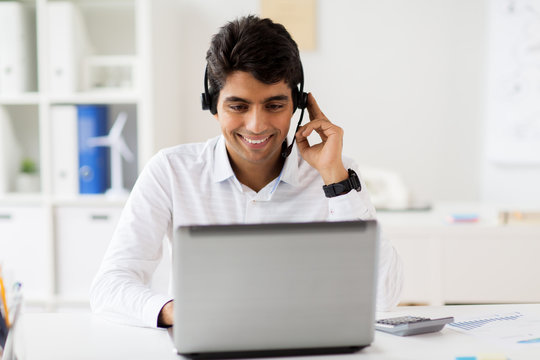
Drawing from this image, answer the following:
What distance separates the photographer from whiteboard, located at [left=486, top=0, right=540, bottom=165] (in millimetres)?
2551

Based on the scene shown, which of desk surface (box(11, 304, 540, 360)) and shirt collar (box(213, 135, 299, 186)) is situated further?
shirt collar (box(213, 135, 299, 186))

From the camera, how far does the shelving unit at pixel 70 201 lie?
241cm

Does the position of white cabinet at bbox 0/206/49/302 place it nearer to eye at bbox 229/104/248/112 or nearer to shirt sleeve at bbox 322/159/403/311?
eye at bbox 229/104/248/112

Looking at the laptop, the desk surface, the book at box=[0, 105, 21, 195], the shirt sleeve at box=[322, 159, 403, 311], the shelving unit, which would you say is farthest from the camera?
the book at box=[0, 105, 21, 195]

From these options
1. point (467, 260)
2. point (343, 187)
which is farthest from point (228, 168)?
point (467, 260)

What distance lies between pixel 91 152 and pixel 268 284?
1774 millimetres

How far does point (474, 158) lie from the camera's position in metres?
2.68

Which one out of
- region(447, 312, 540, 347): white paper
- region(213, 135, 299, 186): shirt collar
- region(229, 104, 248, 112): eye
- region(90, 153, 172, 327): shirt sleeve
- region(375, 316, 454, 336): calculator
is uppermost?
region(229, 104, 248, 112): eye

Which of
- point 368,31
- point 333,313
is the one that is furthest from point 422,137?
point 333,313

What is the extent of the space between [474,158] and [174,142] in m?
1.32

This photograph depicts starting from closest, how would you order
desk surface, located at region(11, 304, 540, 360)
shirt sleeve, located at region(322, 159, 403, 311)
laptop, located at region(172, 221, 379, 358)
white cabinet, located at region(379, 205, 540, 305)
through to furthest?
laptop, located at region(172, 221, 379, 358) < desk surface, located at region(11, 304, 540, 360) < shirt sleeve, located at region(322, 159, 403, 311) < white cabinet, located at region(379, 205, 540, 305)

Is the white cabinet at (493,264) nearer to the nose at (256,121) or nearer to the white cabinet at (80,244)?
the nose at (256,121)

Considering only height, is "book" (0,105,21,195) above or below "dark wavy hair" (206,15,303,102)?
below

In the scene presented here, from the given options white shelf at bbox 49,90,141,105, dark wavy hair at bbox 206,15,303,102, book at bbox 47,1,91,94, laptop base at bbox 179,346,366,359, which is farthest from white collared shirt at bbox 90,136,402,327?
book at bbox 47,1,91,94
